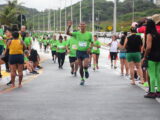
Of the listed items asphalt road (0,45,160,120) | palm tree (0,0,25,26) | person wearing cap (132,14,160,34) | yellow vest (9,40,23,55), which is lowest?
asphalt road (0,45,160,120)

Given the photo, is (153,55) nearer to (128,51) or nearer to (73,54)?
(128,51)

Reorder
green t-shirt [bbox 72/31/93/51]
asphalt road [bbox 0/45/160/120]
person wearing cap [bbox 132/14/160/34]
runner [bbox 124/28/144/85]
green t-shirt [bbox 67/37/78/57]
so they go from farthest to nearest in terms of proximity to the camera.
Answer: green t-shirt [bbox 67/37/78/57], green t-shirt [bbox 72/31/93/51], runner [bbox 124/28/144/85], person wearing cap [bbox 132/14/160/34], asphalt road [bbox 0/45/160/120]

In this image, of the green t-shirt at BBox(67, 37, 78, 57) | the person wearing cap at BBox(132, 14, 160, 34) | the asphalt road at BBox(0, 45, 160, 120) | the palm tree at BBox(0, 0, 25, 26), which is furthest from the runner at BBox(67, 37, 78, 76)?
the palm tree at BBox(0, 0, 25, 26)

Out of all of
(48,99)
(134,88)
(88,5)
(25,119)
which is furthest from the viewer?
(88,5)

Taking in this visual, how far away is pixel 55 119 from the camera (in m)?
7.60

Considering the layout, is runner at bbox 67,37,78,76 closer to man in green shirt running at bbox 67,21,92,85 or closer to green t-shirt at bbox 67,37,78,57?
green t-shirt at bbox 67,37,78,57

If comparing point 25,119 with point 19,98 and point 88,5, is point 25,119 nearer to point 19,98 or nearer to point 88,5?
point 19,98

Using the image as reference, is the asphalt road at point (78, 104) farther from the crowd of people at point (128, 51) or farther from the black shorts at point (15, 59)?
the black shorts at point (15, 59)

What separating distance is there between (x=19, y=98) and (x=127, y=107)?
2.90 metres

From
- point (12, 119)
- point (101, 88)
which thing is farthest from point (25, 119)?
point (101, 88)

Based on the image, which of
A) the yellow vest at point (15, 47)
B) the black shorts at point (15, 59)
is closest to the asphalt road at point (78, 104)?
the black shorts at point (15, 59)

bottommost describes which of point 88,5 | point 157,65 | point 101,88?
point 101,88

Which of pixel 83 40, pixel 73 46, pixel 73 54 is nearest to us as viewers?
pixel 83 40

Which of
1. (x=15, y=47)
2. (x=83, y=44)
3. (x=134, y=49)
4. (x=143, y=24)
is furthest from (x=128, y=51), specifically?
(x=15, y=47)
